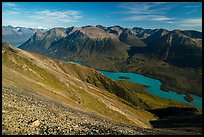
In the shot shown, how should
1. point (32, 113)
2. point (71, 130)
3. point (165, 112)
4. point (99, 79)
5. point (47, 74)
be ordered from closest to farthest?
point (71, 130) → point (32, 113) → point (47, 74) → point (165, 112) → point (99, 79)

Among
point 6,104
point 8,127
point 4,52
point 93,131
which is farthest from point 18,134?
point 4,52

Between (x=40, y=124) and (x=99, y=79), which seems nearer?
(x=40, y=124)

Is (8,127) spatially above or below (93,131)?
above

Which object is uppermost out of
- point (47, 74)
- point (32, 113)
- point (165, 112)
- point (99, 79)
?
point (32, 113)

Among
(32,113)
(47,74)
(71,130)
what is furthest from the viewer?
(47,74)

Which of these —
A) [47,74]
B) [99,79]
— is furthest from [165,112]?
[47,74]

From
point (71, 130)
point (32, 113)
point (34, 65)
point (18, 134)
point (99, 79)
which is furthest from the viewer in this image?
point (99, 79)

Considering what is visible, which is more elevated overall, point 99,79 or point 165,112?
point 99,79

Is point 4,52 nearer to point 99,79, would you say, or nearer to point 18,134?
point 18,134

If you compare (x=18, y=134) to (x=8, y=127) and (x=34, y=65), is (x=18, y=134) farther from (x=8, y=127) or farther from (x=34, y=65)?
(x=34, y=65)
